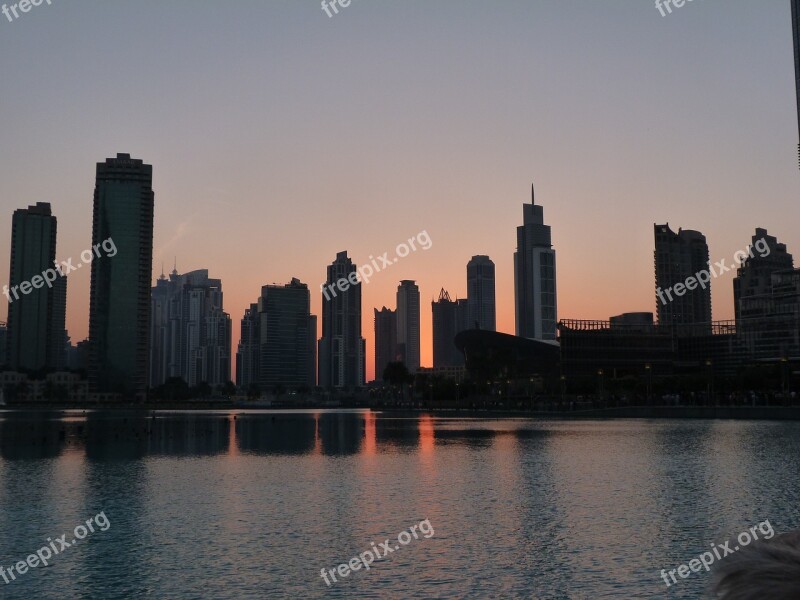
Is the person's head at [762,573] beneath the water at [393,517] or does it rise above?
above

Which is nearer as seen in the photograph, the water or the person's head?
the person's head

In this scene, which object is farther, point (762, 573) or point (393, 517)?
point (393, 517)

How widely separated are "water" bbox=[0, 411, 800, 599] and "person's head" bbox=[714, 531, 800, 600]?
1747cm

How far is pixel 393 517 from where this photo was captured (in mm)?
31062

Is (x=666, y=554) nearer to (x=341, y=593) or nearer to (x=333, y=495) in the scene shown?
(x=341, y=593)

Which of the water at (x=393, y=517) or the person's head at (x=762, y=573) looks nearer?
the person's head at (x=762, y=573)

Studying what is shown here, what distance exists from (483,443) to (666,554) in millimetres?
47947

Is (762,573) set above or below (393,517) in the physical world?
above

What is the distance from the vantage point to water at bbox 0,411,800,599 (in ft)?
69.6

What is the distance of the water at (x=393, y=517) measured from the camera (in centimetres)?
2120

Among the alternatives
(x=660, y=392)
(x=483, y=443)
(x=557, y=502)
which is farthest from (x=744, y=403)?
(x=557, y=502)

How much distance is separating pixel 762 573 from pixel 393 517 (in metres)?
28.8

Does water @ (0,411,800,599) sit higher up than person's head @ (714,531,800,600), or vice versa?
person's head @ (714,531,800,600)

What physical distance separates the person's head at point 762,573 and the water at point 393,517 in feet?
57.3
